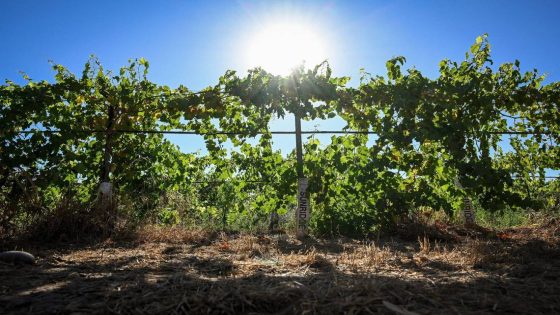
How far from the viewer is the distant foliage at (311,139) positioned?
483 centimetres

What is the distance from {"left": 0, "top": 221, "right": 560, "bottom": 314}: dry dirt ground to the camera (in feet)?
5.63

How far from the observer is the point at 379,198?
5.39 meters

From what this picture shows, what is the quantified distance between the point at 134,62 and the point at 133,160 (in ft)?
5.48

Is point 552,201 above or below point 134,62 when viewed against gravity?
below

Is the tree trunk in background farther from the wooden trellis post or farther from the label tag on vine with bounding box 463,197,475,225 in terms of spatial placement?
the label tag on vine with bounding box 463,197,475,225

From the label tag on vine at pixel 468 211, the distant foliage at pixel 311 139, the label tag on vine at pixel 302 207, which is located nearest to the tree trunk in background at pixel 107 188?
the distant foliage at pixel 311 139

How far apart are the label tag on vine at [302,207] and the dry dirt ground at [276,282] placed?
5.45 ft

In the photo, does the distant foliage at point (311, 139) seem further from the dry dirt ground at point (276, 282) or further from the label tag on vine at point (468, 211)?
the dry dirt ground at point (276, 282)

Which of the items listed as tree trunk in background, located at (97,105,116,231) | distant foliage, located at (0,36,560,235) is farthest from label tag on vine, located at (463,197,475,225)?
tree trunk in background, located at (97,105,116,231)

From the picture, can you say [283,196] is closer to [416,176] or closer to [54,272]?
[416,176]

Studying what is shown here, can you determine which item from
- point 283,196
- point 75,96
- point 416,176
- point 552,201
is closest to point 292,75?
point 283,196

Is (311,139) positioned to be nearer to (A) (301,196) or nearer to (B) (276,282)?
(A) (301,196)

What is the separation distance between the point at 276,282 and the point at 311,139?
3.86 metres

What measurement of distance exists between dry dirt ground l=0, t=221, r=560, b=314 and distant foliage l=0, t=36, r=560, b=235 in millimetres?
1633
